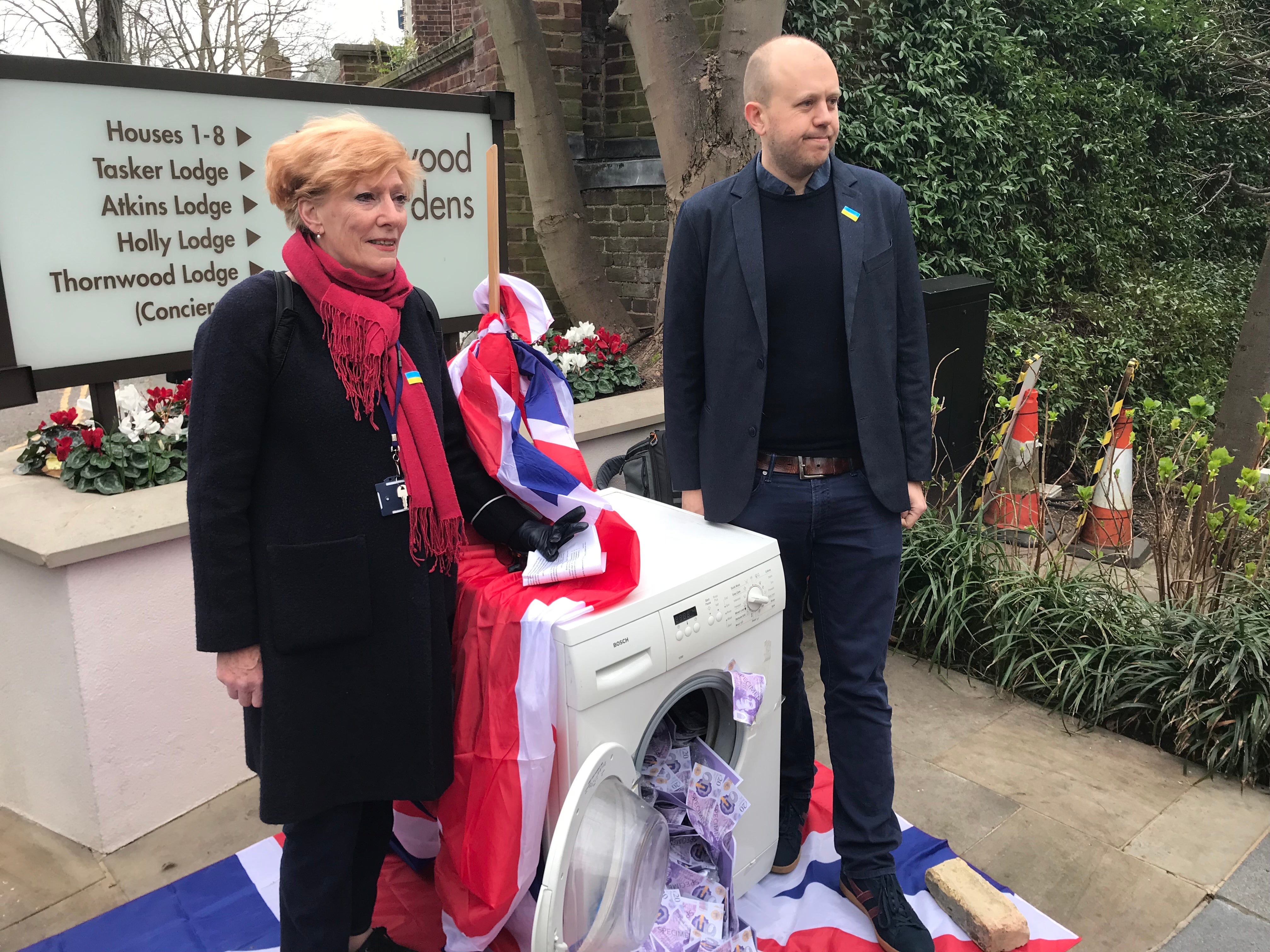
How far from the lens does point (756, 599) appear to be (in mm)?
2191

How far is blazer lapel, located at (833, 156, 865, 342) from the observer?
7.04 ft

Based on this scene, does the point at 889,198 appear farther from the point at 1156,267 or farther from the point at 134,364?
the point at 1156,267

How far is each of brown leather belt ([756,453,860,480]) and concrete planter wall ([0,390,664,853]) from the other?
168 cm

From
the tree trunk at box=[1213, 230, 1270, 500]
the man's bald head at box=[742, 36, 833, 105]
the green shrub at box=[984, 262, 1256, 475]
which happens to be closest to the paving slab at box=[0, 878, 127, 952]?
the man's bald head at box=[742, 36, 833, 105]

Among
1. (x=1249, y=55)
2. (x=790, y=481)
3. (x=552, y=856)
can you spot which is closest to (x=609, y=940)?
(x=552, y=856)

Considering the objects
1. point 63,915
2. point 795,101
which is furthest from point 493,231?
point 63,915

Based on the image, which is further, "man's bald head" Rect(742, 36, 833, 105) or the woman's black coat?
"man's bald head" Rect(742, 36, 833, 105)

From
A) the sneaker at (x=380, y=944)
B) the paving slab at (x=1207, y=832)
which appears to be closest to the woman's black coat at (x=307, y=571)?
the sneaker at (x=380, y=944)

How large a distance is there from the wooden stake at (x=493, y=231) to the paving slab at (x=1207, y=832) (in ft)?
7.38

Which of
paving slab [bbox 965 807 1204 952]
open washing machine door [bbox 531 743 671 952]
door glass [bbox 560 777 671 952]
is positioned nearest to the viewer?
open washing machine door [bbox 531 743 671 952]

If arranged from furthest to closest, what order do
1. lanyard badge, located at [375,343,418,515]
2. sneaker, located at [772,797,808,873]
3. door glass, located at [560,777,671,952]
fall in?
sneaker, located at [772,797,808,873]
lanyard badge, located at [375,343,418,515]
door glass, located at [560,777,671,952]

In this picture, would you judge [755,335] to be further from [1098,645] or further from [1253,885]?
[1098,645]

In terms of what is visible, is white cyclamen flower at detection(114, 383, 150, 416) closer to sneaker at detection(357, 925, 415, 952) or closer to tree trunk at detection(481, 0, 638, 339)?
sneaker at detection(357, 925, 415, 952)

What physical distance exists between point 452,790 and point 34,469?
1.81m
